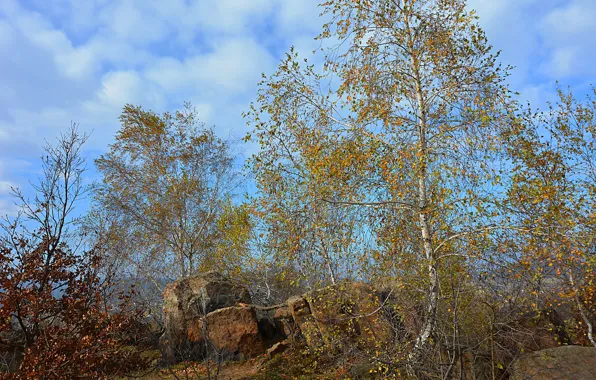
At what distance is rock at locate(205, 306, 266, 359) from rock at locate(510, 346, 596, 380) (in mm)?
6499

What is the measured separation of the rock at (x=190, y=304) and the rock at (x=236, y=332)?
0.51 metres

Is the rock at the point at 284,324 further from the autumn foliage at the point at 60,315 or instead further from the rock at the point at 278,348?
the autumn foliage at the point at 60,315

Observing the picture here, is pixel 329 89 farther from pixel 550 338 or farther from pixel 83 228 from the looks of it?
pixel 83 228

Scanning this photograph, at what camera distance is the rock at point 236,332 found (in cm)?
1097

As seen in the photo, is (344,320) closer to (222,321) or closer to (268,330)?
(268,330)

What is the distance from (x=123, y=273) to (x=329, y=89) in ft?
48.9

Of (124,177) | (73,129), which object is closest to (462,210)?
(73,129)

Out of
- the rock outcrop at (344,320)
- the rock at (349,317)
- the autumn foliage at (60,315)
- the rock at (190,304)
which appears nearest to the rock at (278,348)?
the rock outcrop at (344,320)

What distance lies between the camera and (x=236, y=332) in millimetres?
11094

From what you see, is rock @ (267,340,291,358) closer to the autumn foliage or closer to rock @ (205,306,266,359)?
rock @ (205,306,266,359)

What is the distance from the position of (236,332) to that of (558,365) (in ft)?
24.5

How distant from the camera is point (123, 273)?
1850 cm

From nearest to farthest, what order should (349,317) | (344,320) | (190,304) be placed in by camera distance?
(349,317) < (344,320) < (190,304)

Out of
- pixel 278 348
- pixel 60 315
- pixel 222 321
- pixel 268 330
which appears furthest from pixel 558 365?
pixel 60 315
